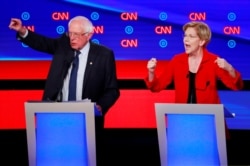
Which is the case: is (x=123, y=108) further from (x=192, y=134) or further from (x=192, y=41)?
(x=192, y=134)

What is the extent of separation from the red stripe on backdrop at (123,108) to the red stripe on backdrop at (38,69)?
16 centimetres

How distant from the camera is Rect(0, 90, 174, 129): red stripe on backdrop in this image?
4.64 m

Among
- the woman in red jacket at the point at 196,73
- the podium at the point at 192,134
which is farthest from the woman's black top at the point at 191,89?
the podium at the point at 192,134

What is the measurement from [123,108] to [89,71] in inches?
50.2

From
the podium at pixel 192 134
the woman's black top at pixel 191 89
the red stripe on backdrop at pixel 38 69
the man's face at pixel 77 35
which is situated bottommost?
the podium at pixel 192 134

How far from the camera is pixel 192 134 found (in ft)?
7.11

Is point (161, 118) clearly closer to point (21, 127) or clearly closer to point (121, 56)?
point (121, 56)

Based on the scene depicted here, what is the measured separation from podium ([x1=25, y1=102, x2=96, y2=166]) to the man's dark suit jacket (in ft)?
3.68

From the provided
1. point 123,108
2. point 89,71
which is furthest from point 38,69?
point 89,71

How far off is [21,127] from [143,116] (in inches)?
43.4

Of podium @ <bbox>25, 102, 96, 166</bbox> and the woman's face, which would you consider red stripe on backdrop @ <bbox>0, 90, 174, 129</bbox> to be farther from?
podium @ <bbox>25, 102, 96, 166</bbox>

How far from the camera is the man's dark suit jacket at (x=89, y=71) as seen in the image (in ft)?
11.1

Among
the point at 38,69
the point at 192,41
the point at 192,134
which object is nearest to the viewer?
the point at 192,134

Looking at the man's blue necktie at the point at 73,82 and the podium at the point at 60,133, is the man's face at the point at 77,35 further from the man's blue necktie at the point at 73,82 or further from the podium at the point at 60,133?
the podium at the point at 60,133
